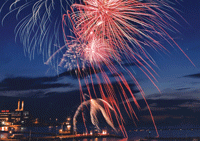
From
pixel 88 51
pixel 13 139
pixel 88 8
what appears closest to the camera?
pixel 88 8

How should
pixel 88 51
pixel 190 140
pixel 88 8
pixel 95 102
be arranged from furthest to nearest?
pixel 190 140
pixel 95 102
pixel 88 51
pixel 88 8

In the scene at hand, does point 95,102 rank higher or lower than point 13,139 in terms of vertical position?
higher

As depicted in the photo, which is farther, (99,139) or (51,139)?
(99,139)

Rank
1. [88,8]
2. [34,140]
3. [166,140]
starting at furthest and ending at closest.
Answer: [166,140], [34,140], [88,8]

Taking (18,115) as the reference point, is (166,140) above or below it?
below

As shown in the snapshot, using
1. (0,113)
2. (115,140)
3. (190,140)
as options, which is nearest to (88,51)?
(115,140)

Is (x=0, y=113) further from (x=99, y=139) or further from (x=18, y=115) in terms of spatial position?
(x=99, y=139)

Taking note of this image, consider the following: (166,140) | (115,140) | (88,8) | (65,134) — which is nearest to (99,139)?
(115,140)

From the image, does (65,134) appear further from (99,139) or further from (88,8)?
(88,8)

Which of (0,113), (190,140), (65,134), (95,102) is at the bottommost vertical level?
(190,140)
